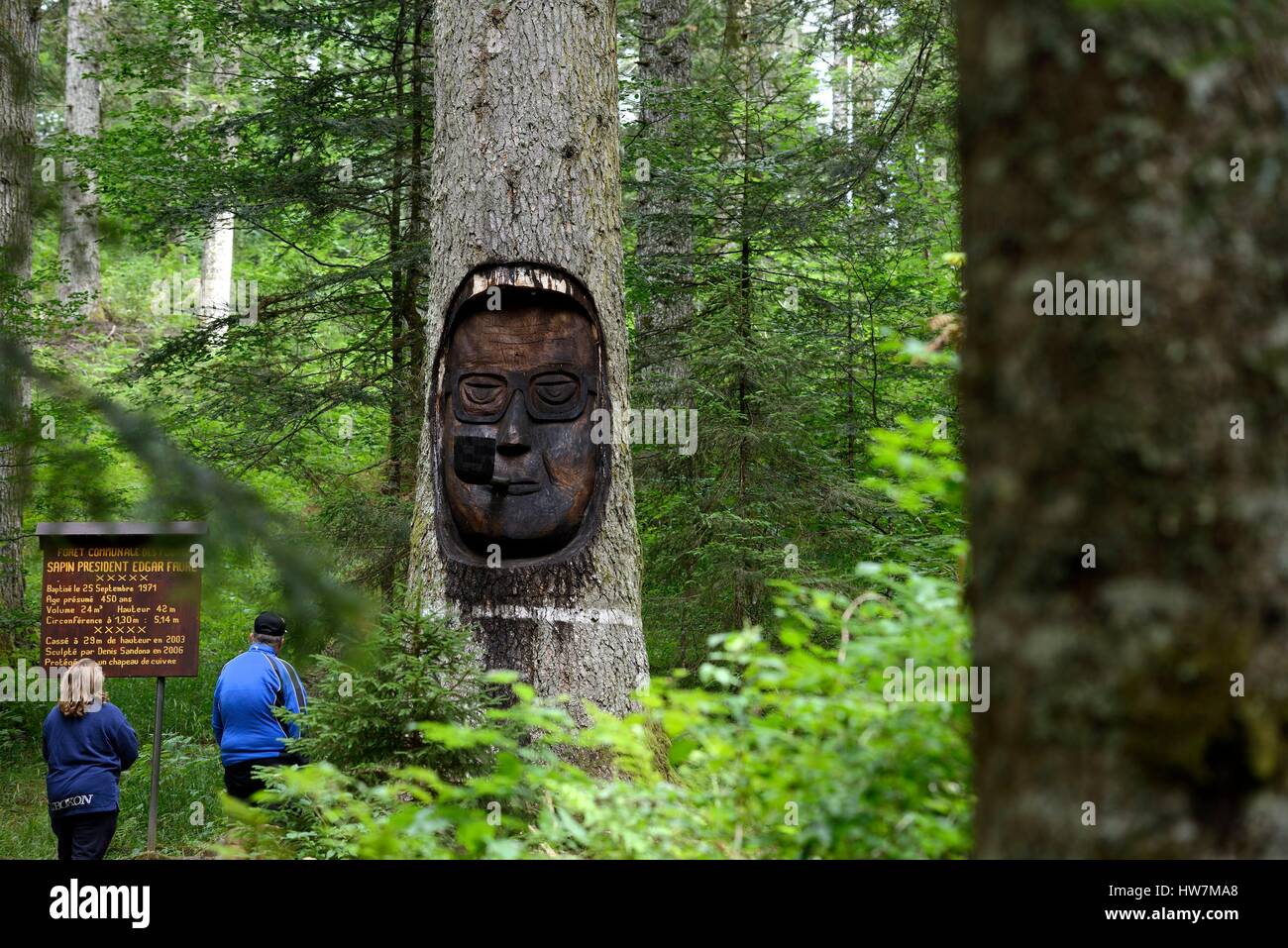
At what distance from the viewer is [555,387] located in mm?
6332

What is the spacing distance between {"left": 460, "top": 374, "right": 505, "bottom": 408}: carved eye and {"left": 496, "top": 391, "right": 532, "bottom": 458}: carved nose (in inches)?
4.1

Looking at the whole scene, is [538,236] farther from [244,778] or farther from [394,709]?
[244,778]

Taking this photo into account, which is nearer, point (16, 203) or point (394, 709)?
point (16, 203)

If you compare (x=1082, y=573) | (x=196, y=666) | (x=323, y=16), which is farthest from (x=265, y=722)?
(x=323, y=16)

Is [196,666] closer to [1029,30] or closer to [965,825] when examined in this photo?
[965,825]

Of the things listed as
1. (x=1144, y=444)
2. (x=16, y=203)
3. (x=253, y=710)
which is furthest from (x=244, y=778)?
(x=1144, y=444)

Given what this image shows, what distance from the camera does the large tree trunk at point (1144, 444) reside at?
1746 mm

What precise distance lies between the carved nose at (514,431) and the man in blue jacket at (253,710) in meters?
1.84

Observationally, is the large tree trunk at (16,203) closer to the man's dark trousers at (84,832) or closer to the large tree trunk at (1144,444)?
the large tree trunk at (1144,444)

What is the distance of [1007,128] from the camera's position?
186cm

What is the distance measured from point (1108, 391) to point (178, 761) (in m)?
8.93

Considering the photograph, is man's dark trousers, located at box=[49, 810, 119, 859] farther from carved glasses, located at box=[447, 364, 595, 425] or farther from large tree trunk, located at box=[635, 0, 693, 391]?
large tree trunk, located at box=[635, 0, 693, 391]

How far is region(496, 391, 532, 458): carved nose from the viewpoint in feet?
20.3

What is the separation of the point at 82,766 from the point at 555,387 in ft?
11.8
